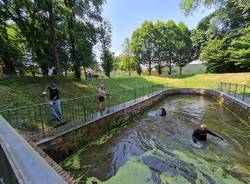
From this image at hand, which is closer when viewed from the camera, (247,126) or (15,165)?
(15,165)

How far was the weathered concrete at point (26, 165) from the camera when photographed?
957 mm

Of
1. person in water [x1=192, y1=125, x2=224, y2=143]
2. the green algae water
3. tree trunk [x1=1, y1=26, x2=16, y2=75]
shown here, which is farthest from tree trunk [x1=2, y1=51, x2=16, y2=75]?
person in water [x1=192, y1=125, x2=224, y2=143]

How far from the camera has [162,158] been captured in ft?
19.6

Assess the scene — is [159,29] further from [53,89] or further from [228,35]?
[53,89]

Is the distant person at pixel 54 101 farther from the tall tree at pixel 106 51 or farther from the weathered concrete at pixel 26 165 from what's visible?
the tall tree at pixel 106 51

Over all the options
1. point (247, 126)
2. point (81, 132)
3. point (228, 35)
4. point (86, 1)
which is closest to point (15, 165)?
point (81, 132)

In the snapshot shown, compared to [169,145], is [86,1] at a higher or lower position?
higher

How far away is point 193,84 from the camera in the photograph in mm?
26344

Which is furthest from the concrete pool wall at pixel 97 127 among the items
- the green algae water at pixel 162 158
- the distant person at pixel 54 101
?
the distant person at pixel 54 101

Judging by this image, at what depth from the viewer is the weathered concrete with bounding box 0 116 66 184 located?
957mm

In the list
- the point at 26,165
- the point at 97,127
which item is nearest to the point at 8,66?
the point at 97,127

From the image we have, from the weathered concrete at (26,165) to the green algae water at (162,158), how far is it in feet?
12.7

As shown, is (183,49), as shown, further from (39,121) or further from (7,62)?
(39,121)

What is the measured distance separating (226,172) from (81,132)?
491cm
